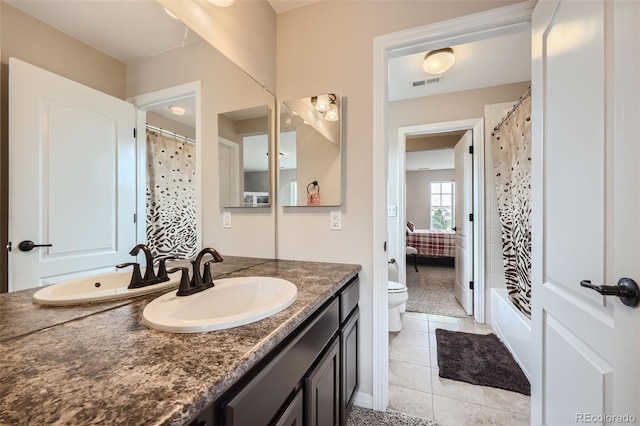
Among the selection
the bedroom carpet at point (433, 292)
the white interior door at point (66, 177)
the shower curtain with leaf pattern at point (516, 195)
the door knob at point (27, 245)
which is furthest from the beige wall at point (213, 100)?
the bedroom carpet at point (433, 292)

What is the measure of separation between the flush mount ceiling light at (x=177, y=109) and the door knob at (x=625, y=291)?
5.14 feet

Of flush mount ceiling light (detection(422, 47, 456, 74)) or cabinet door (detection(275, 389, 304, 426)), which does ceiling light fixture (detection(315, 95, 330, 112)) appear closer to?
flush mount ceiling light (detection(422, 47, 456, 74))

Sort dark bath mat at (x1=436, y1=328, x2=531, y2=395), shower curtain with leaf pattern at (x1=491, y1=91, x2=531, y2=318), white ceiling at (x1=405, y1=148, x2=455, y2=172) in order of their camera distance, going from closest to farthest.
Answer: dark bath mat at (x1=436, y1=328, x2=531, y2=395), shower curtain with leaf pattern at (x1=491, y1=91, x2=531, y2=318), white ceiling at (x1=405, y1=148, x2=455, y2=172)

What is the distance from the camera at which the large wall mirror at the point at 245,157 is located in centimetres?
142

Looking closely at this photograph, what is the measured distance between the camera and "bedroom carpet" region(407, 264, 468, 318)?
3.09 meters

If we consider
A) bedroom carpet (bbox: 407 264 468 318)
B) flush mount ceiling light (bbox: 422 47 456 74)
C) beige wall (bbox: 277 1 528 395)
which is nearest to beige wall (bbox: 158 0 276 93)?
beige wall (bbox: 277 1 528 395)

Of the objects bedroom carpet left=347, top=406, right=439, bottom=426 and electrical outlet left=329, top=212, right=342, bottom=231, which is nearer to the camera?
bedroom carpet left=347, top=406, right=439, bottom=426

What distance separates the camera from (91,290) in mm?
843

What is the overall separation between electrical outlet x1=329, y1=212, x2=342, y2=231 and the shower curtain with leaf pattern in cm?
141

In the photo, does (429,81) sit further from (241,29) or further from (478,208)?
(241,29)

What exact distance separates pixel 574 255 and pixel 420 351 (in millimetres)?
1610

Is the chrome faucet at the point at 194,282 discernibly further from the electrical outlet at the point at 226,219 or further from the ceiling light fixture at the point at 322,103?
the ceiling light fixture at the point at 322,103

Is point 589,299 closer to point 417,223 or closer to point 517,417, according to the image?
point 517,417

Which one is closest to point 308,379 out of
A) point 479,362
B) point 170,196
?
point 170,196
